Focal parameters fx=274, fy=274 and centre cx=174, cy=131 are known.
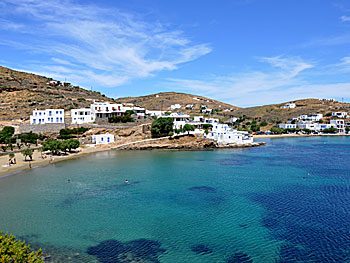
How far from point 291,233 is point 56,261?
59.8ft

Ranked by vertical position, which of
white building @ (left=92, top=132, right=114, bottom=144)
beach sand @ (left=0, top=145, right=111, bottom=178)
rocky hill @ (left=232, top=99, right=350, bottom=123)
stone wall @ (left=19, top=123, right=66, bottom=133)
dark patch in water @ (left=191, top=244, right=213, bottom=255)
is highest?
rocky hill @ (left=232, top=99, right=350, bottom=123)

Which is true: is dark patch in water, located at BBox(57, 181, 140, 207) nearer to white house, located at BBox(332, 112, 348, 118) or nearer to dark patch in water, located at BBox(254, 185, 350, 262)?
dark patch in water, located at BBox(254, 185, 350, 262)

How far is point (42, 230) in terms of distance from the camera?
23.6 meters

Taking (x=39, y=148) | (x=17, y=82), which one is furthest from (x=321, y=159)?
(x=17, y=82)

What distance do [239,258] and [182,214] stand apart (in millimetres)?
9008

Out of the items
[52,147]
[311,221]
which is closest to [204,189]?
[311,221]

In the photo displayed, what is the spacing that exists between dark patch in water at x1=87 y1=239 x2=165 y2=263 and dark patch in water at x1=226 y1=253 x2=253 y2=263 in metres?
4.92

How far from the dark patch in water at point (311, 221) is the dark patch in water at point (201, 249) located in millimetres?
5071

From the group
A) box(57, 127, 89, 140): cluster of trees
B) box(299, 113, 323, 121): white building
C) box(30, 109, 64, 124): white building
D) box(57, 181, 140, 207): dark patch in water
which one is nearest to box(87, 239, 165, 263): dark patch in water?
box(57, 181, 140, 207): dark patch in water

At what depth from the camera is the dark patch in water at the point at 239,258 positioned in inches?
731

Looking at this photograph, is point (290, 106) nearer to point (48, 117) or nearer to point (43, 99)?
point (43, 99)

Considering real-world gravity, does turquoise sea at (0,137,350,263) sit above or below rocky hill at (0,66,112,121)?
below

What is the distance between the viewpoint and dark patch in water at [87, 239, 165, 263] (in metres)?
18.9

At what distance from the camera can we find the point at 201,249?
66.7ft
